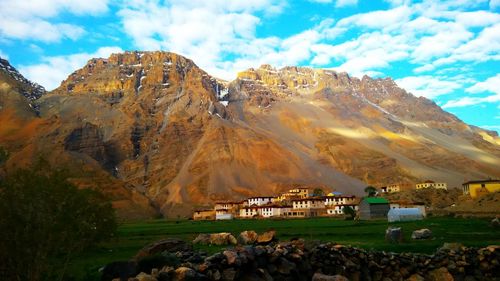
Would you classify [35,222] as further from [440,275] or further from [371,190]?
[371,190]

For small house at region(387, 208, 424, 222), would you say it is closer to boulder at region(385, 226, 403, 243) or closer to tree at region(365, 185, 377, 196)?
boulder at region(385, 226, 403, 243)

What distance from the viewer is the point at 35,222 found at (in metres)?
13.4

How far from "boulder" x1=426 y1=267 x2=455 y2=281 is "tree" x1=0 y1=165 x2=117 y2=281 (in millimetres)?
16026

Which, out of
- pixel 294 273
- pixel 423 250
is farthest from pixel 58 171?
pixel 423 250

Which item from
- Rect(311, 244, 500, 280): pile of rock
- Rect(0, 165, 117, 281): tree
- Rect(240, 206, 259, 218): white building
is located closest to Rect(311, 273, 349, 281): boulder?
Rect(311, 244, 500, 280): pile of rock

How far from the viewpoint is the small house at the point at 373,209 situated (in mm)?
93738

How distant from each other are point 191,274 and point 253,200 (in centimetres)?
14806

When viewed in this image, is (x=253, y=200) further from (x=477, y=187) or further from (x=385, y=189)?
(x=477, y=187)

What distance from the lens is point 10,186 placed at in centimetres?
1362

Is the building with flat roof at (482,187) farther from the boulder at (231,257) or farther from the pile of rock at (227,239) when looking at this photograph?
the boulder at (231,257)

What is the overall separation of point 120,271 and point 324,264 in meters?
8.72

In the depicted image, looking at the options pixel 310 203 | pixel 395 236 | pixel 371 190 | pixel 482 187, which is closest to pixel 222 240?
pixel 395 236

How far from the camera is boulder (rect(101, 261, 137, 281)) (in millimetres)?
14727

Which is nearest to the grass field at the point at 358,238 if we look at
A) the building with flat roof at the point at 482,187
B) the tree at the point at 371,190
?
the building with flat roof at the point at 482,187
